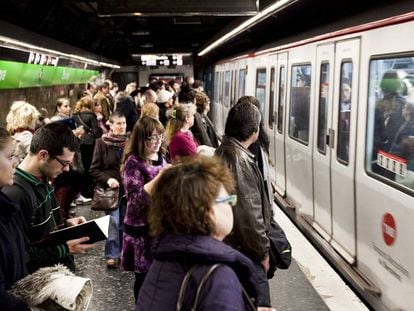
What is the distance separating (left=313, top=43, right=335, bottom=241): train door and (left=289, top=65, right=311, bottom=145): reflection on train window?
18.3 inches

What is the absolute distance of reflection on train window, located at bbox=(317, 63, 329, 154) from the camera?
564cm

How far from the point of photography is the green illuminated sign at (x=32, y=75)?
31.2 feet

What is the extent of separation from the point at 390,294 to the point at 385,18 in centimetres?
196

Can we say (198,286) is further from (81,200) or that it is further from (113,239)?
(81,200)

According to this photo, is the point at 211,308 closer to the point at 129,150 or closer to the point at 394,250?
the point at 129,150

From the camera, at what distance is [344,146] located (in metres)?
5.00

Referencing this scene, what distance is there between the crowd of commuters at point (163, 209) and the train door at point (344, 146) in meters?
0.91

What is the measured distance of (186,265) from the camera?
5.17ft

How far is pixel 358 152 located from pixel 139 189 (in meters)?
1.99

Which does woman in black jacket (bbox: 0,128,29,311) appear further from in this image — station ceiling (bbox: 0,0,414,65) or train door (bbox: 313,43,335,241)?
train door (bbox: 313,43,335,241)

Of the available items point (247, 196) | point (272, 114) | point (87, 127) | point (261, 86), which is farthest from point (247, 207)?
point (261, 86)

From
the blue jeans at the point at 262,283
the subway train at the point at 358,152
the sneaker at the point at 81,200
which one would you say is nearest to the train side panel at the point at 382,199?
the subway train at the point at 358,152

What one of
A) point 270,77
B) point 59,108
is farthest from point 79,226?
point 270,77

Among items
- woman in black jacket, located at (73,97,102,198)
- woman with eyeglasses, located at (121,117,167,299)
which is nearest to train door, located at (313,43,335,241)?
woman with eyeglasses, located at (121,117,167,299)
